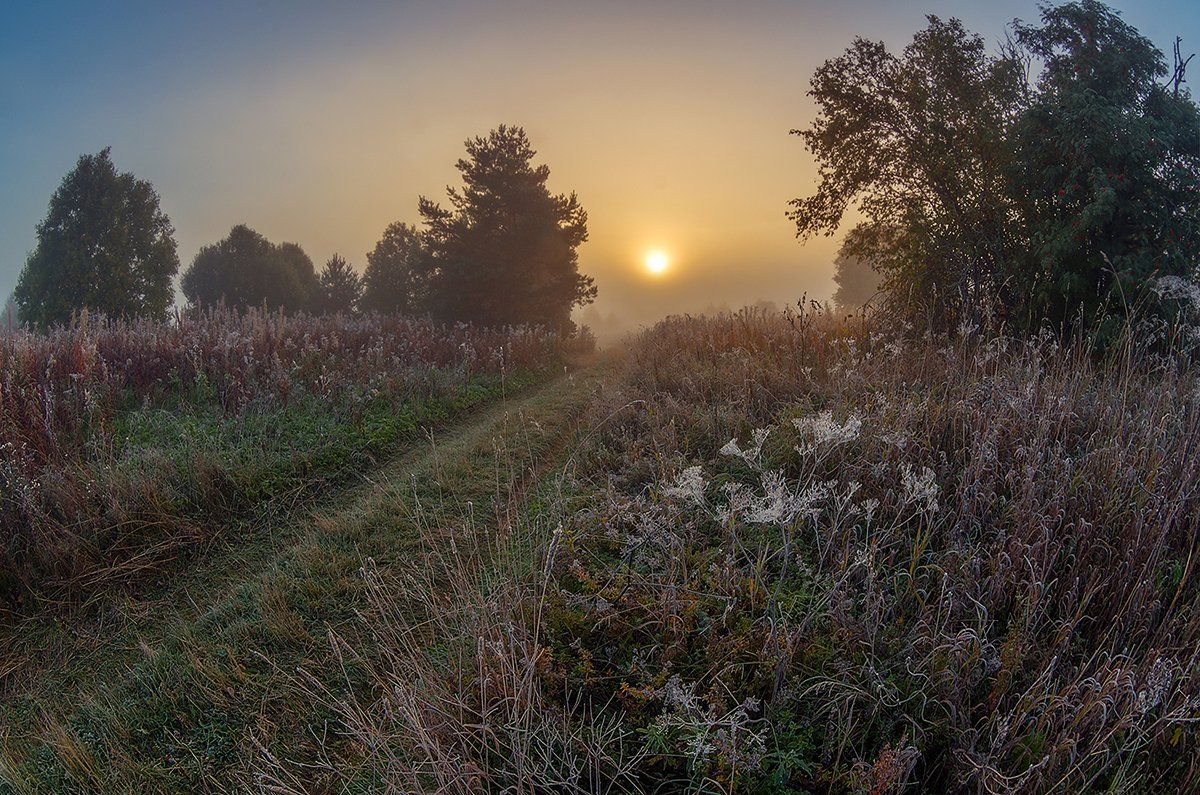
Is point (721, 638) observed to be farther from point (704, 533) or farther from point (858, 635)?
point (704, 533)

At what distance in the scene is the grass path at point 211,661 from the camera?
2.74 metres

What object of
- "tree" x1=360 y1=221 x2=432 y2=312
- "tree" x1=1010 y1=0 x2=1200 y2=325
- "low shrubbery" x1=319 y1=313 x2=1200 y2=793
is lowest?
"low shrubbery" x1=319 y1=313 x2=1200 y2=793

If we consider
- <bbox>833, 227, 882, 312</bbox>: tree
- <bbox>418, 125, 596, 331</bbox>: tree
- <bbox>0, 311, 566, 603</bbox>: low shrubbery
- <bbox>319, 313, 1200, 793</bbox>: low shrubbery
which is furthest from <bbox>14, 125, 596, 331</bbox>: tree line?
<bbox>833, 227, 882, 312</bbox>: tree

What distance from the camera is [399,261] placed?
35.3 meters

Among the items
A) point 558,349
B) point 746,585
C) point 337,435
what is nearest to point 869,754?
point 746,585

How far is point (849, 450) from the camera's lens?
4105 mm

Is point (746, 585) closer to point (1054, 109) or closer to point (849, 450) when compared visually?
point (849, 450)

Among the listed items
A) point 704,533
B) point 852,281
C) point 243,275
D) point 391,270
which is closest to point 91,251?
point 243,275

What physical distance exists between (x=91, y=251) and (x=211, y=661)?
32713 mm

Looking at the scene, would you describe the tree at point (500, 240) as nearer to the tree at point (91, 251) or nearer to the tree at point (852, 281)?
the tree at point (91, 251)

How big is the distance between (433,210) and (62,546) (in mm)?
20451

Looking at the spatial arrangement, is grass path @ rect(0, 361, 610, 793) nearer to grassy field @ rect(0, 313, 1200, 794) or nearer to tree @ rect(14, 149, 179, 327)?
grassy field @ rect(0, 313, 1200, 794)

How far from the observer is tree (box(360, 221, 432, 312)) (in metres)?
33.7

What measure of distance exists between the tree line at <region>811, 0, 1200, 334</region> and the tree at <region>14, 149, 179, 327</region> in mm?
30206
